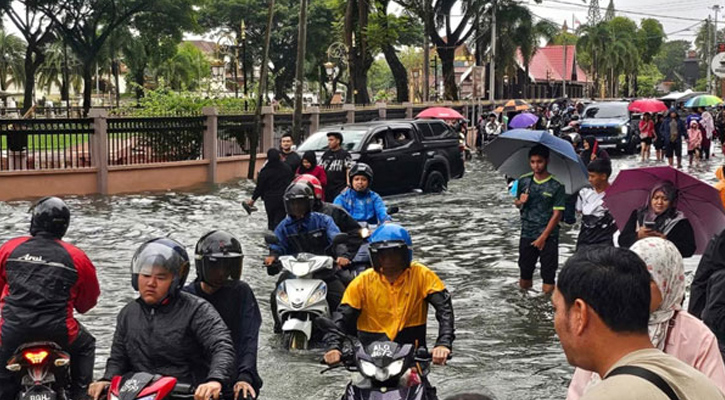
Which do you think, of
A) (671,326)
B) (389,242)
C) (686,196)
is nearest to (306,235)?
(389,242)

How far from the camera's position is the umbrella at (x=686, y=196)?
736cm

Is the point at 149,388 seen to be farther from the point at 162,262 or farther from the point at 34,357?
the point at 34,357

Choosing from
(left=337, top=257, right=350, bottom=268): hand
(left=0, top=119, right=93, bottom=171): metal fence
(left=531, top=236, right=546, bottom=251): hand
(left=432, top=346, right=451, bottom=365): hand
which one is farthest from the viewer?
(left=0, top=119, right=93, bottom=171): metal fence

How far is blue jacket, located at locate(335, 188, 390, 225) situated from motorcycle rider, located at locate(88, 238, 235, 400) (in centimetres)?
542

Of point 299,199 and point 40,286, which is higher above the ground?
point 299,199

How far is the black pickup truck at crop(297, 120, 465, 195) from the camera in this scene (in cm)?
1914

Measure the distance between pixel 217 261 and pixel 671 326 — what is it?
242cm

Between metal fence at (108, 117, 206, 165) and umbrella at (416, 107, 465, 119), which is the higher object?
umbrella at (416, 107, 465, 119)

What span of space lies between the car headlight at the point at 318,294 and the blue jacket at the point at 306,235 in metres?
0.38

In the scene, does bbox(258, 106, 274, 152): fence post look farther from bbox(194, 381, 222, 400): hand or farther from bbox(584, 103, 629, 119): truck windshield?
bbox(194, 381, 222, 400): hand

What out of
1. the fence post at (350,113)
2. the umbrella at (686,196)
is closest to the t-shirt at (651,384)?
the umbrella at (686,196)

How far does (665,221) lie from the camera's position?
7246 mm

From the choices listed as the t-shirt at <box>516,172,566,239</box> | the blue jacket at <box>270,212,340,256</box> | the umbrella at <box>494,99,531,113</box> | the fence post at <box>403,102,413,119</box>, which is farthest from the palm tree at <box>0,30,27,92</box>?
the blue jacket at <box>270,212,340,256</box>

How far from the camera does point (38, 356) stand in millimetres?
5805
